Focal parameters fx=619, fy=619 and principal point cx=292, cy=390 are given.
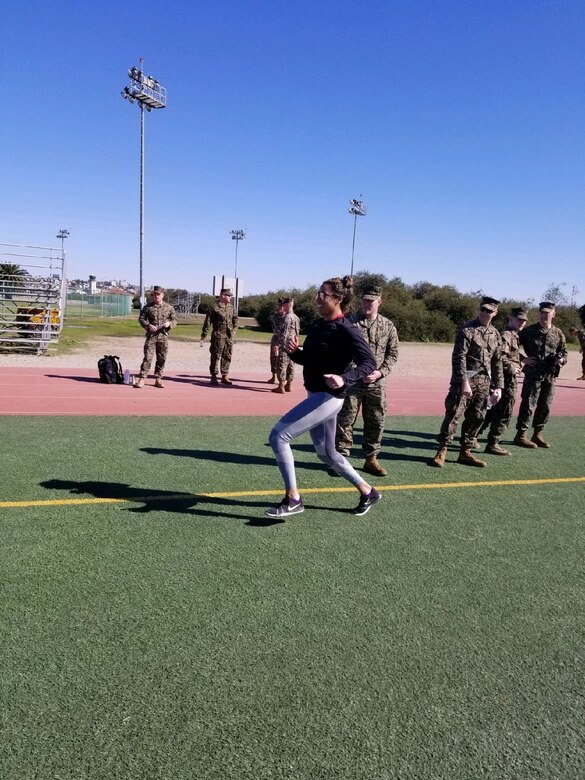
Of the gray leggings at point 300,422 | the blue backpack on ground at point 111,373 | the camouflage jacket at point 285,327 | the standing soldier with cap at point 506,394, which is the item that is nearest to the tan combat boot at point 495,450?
the standing soldier with cap at point 506,394

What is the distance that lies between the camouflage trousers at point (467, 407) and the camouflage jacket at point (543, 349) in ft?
5.78

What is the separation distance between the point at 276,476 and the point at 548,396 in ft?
15.8

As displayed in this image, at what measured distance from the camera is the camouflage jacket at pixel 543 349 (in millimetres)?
9117

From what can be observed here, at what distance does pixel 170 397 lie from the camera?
12195 mm

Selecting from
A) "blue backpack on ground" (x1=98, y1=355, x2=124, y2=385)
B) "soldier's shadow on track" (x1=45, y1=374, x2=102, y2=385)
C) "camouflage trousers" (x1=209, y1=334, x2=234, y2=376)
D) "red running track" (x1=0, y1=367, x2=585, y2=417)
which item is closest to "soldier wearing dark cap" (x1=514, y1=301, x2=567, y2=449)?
"red running track" (x1=0, y1=367, x2=585, y2=417)

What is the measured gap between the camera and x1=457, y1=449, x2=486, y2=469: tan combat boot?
7934 millimetres

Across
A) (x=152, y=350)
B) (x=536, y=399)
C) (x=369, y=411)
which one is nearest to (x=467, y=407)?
(x=369, y=411)

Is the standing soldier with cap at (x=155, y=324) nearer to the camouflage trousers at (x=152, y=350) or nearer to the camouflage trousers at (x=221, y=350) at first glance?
the camouflage trousers at (x=152, y=350)

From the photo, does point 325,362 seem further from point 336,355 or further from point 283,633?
point 283,633

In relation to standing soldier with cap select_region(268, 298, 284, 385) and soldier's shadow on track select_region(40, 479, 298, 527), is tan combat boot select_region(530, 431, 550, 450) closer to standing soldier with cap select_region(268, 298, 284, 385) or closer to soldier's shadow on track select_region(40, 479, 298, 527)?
soldier's shadow on track select_region(40, 479, 298, 527)

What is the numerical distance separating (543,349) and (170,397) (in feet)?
22.5

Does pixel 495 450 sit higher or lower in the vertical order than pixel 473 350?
lower

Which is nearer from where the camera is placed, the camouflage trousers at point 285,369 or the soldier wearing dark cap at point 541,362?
the soldier wearing dark cap at point 541,362

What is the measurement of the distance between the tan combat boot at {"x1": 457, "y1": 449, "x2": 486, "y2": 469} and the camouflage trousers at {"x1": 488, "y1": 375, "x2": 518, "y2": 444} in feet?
2.95
